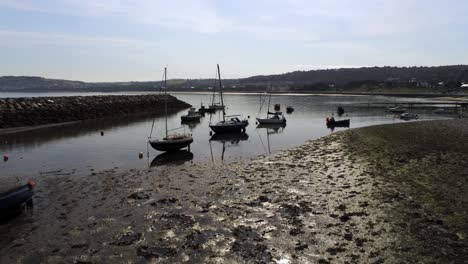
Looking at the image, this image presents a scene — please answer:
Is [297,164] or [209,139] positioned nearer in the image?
[297,164]

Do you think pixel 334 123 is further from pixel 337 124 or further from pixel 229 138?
pixel 229 138

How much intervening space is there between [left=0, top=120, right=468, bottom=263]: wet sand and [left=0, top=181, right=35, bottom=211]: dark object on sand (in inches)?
33.9

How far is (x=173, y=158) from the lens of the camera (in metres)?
34.5

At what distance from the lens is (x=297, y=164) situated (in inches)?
1130

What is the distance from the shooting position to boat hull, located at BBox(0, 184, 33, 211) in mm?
18094

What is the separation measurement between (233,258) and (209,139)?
115 ft

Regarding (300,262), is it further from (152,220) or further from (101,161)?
(101,161)

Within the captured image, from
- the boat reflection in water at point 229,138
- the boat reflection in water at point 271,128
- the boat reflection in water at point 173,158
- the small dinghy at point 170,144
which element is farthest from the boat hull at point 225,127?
the boat reflection in water at point 173,158

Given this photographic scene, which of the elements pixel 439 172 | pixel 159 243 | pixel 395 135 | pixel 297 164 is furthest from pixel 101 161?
pixel 395 135

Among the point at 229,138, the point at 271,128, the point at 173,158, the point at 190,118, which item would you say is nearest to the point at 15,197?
the point at 173,158

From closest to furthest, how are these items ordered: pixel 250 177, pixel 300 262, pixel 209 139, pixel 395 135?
pixel 300 262 < pixel 250 177 < pixel 395 135 < pixel 209 139

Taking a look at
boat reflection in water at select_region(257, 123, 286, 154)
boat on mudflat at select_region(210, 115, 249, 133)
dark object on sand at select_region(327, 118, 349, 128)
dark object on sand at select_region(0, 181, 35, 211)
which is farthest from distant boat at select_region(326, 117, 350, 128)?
dark object on sand at select_region(0, 181, 35, 211)

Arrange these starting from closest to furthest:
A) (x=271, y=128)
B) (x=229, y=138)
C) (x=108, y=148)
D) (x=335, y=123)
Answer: (x=108, y=148) < (x=229, y=138) < (x=335, y=123) < (x=271, y=128)

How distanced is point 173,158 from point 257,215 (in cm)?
1812
